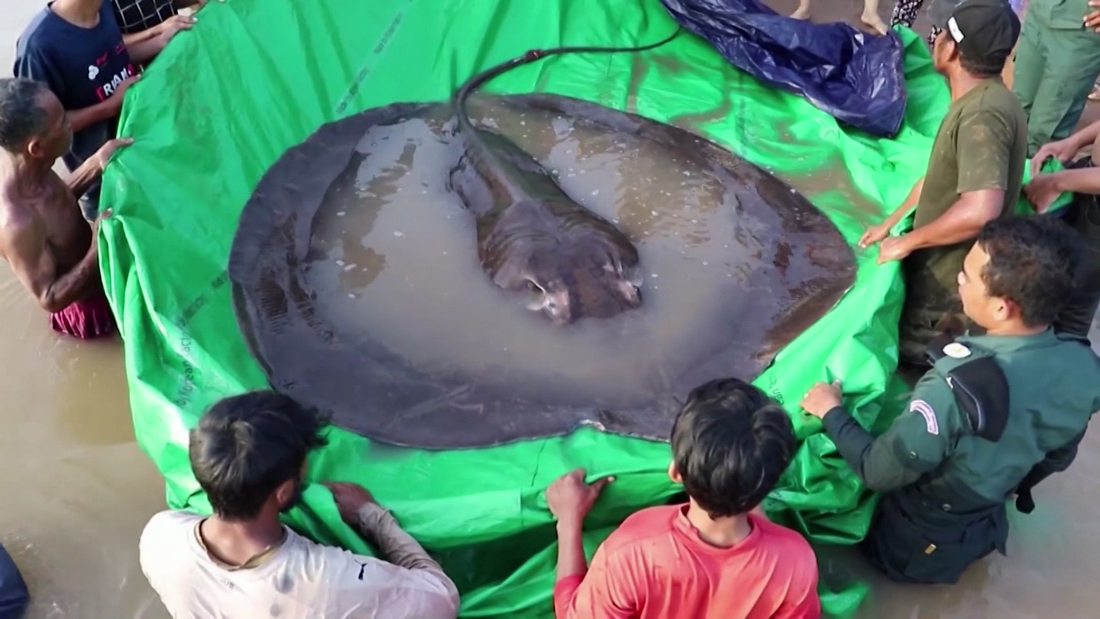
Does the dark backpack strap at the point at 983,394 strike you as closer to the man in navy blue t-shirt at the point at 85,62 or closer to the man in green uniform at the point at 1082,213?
the man in green uniform at the point at 1082,213

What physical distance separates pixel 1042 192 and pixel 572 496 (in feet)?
7.26

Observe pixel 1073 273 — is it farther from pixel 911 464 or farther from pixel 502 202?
pixel 502 202

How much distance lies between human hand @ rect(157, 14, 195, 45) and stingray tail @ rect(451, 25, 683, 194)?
4.01 feet

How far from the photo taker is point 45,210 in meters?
2.89

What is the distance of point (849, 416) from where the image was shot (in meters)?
2.32

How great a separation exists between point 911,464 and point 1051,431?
40 centimetres

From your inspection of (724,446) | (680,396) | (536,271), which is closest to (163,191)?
(536,271)

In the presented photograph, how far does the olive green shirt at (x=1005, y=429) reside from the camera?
208 cm

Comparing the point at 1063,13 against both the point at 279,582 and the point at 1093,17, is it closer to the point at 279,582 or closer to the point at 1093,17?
the point at 1093,17

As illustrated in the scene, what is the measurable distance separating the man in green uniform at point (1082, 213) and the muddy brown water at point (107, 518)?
46 cm

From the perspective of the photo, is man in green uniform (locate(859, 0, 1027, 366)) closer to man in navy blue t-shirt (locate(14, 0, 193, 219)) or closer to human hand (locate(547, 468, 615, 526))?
human hand (locate(547, 468, 615, 526))

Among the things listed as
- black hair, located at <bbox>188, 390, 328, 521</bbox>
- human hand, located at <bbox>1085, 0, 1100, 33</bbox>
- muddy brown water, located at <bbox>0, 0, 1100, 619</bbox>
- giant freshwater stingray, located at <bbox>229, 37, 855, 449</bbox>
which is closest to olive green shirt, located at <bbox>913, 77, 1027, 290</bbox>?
giant freshwater stingray, located at <bbox>229, 37, 855, 449</bbox>

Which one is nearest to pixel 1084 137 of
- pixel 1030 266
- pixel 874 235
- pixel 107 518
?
pixel 874 235

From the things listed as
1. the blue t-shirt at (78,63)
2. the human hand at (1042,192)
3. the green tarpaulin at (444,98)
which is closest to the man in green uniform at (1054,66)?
the green tarpaulin at (444,98)
